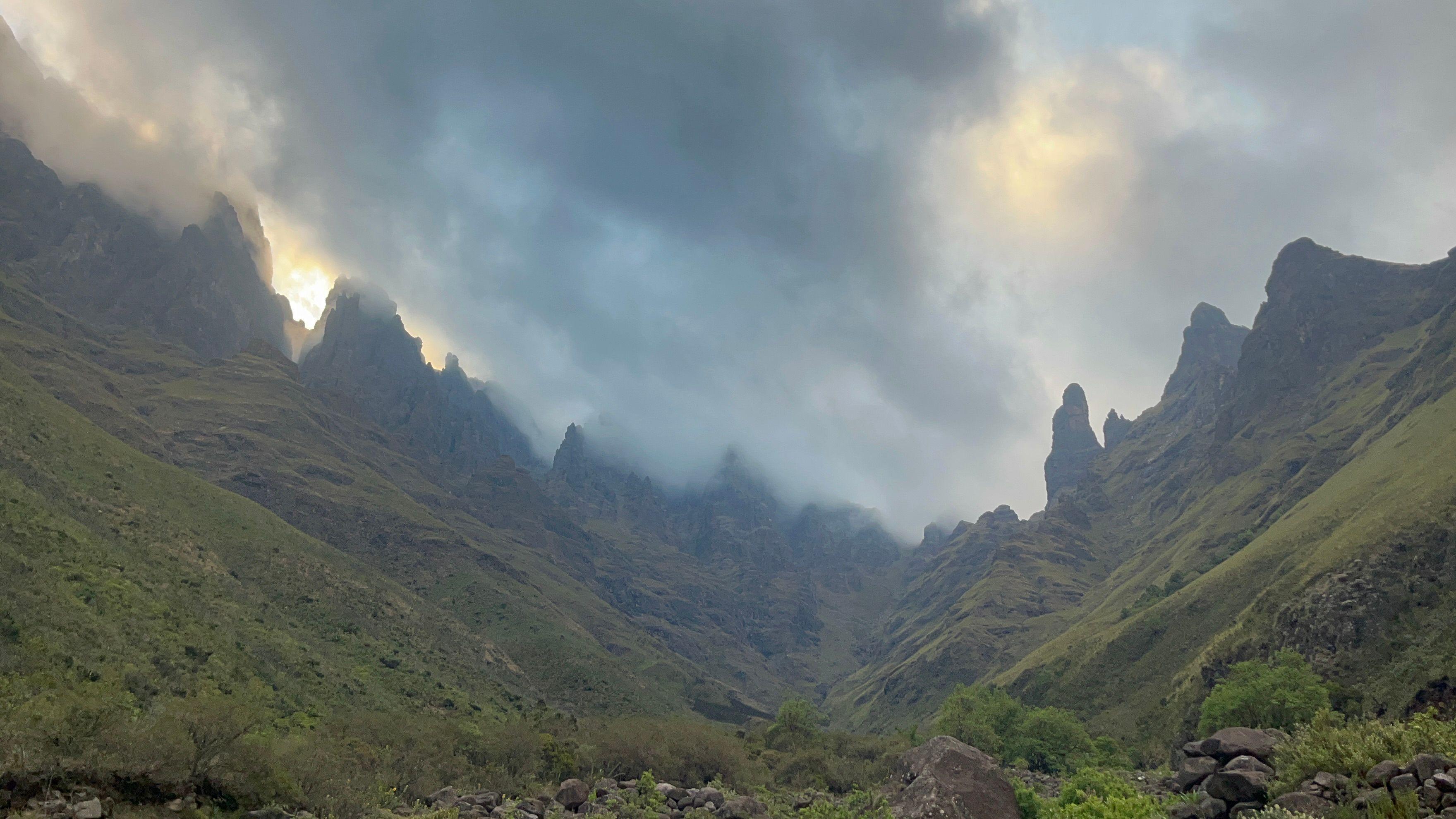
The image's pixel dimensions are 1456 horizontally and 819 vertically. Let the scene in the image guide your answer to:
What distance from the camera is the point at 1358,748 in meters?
18.0

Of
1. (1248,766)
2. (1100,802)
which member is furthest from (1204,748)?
(1100,802)

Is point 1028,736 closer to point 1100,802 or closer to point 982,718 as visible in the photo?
point 982,718

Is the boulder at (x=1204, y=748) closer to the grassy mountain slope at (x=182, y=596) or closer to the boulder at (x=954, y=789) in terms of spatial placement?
the boulder at (x=954, y=789)

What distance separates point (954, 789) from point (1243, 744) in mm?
10594

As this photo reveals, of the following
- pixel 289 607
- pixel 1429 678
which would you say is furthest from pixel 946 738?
pixel 289 607

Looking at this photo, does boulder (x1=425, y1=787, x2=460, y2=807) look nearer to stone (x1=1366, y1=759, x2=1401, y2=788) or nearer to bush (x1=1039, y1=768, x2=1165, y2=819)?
bush (x1=1039, y1=768, x2=1165, y2=819)

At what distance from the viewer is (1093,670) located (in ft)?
448

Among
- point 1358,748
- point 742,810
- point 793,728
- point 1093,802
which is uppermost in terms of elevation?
point 1358,748

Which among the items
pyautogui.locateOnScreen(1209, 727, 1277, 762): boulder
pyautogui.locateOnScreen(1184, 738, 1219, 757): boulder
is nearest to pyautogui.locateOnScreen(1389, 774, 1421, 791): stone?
pyautogui.locateOnScreen(1209, 727, 1277, 762): boulder

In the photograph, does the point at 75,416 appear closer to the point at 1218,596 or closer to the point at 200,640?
the point at 200,640

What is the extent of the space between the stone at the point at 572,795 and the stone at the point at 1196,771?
25.3m

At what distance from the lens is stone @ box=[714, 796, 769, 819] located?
28.2 meters

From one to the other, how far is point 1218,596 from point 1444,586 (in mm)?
58237

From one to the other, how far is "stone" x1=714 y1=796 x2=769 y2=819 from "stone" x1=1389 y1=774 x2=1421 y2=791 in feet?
70.2
